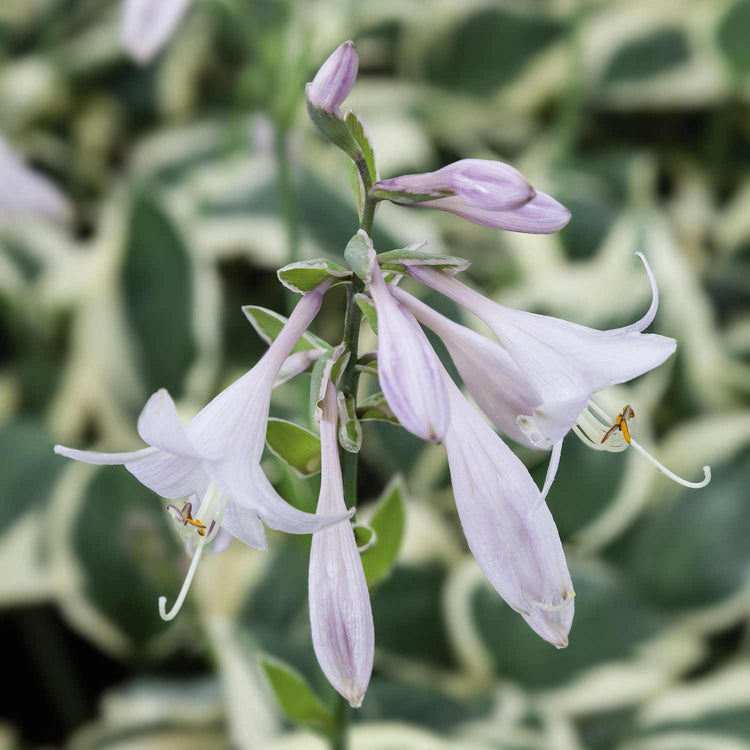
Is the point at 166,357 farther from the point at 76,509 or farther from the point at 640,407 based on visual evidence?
the point at 640,407

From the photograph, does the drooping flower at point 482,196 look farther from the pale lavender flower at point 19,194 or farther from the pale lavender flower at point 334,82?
the pale lavender flower at point 19,194

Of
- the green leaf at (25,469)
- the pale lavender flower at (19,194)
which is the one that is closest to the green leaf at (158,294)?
the green leaf at (25,469)

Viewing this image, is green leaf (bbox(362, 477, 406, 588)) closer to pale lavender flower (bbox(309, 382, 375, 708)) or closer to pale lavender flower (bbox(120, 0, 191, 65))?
pale lavender flower (bbox(309, 382, 375, 708))

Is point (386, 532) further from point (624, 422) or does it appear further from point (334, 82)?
point (334, 82)

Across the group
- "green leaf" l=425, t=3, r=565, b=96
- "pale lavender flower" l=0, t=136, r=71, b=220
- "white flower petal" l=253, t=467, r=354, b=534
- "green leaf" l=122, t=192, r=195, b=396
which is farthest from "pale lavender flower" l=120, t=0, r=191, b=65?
"green leaf" l=425, t=3, r=565, b=96

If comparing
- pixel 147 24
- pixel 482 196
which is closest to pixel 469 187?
pixel 482 196

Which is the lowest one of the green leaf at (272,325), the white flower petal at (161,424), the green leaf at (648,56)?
the green leaf at (648,56)
